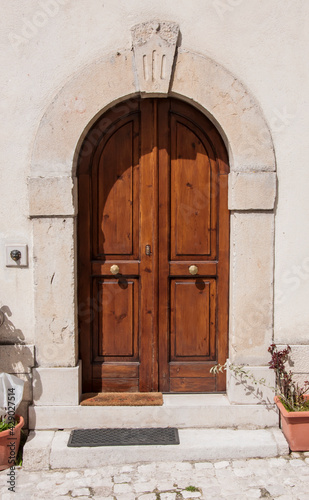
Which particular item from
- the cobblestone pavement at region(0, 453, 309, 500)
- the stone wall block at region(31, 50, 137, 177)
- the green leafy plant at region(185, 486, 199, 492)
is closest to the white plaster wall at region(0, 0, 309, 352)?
the stone wall block at region(31, 50, 137, 177)

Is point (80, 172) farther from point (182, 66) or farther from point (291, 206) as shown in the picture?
point (291, 206)

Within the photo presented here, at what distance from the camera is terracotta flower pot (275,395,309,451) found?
3889mm

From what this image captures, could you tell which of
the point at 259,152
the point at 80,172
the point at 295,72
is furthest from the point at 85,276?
the point at 295,72

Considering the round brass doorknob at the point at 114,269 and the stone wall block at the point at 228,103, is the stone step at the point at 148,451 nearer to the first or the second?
the round brass doorknob at the point at 114,269

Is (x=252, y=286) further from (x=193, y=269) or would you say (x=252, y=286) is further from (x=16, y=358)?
(x=16, y=358)

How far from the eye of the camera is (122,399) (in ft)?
14.0

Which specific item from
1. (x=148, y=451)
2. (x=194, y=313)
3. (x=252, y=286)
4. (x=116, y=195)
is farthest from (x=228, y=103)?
(x=148, y=451)

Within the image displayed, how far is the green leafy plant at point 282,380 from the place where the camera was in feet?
13.4

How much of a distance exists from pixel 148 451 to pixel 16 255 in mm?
1798

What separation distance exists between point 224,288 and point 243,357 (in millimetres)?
578

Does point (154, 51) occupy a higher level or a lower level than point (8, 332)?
higher

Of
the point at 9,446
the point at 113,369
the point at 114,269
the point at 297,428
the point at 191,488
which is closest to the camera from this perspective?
the point at 191,488

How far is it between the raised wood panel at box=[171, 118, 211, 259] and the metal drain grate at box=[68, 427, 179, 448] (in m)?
1.41

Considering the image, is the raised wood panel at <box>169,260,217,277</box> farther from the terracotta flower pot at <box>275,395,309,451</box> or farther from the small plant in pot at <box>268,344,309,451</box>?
the terracotta flower pot at <box>275,395,309,451</box>
